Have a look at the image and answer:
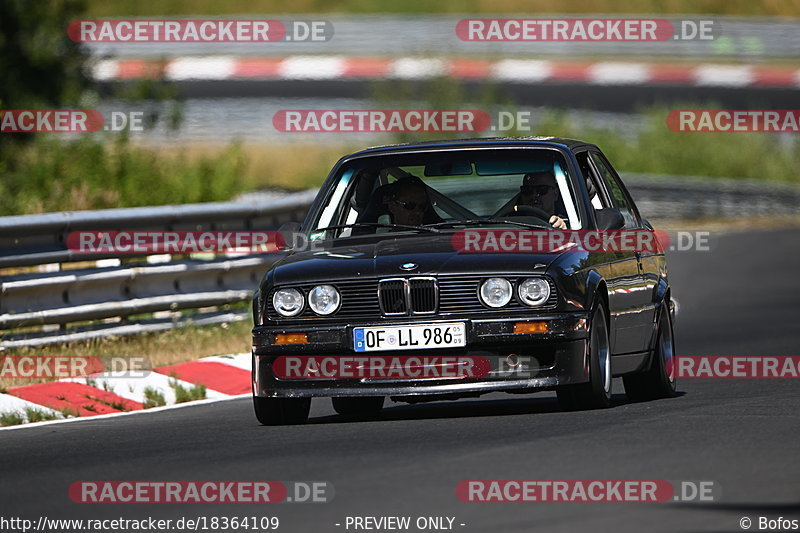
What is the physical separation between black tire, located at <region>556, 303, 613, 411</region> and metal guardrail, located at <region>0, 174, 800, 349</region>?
15.3 feet

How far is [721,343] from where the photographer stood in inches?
619

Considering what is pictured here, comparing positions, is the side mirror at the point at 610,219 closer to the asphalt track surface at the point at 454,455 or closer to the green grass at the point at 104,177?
the asphalt track surface at the point at 454,455

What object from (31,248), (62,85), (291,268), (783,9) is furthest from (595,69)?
(291,268)

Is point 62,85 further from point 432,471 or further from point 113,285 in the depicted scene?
point 432,471

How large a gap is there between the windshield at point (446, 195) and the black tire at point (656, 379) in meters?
1.35

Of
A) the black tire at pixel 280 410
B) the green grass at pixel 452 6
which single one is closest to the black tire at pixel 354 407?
the black tire at pixel 280 410

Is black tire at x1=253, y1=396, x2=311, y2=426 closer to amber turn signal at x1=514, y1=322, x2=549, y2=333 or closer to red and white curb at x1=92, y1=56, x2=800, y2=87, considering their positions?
amber turn signal at x1=514, y1=322, x2=549, y2=333

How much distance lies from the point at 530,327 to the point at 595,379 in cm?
54

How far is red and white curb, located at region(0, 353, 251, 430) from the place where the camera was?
11648 mm

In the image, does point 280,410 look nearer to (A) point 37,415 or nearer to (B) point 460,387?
(B) point 460,387

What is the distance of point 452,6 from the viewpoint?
184 feet

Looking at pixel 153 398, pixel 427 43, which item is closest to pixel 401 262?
pixel 153 398

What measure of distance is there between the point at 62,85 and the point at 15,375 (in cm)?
1072

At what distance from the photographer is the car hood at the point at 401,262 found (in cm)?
980
